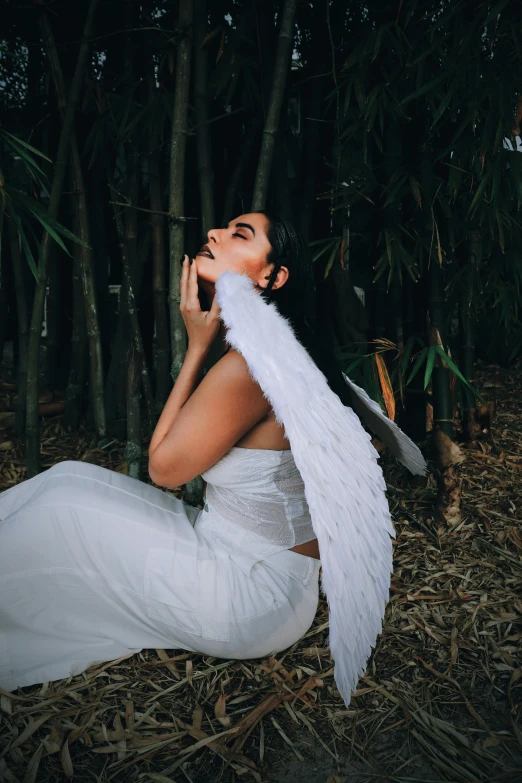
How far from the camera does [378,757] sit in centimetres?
108

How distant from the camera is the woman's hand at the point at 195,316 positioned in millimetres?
1271

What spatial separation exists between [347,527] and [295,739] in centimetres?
44

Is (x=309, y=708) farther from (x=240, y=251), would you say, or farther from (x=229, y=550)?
(x=240, y=251)

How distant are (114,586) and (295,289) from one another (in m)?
0.76

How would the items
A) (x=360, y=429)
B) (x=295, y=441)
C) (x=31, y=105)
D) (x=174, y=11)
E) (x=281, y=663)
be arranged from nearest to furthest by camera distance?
(x=295, y=441), (x=360, y=429), (x=281, y=663), (x=174, y=11), (x=31, y=105)

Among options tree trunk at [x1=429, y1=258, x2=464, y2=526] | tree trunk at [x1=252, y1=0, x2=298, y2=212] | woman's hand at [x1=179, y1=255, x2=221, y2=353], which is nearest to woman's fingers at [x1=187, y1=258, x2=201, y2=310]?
woman's hand at [x1=179, y1=255, x2=221, y2=353]

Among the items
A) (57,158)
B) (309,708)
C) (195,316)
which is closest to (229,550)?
(309,708)

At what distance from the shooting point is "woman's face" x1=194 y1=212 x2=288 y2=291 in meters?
1.25

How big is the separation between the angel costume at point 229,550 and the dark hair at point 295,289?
18 centimetres

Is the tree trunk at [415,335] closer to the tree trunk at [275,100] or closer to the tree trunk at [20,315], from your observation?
the tree trunk at [275,100]

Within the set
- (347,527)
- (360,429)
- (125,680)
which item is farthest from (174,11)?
(125,680)

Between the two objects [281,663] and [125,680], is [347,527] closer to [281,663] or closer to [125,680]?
[281,663]

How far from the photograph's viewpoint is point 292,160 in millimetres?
2250

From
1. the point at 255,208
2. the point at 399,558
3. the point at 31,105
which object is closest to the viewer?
the point at 255,208
